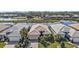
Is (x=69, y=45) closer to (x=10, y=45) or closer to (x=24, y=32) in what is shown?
(x=24, y=32)

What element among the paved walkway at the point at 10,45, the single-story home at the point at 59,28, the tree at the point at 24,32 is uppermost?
the single-story home at the point at 59,28

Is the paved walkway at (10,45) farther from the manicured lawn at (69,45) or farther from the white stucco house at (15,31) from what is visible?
the manicured lawn at (69,45)

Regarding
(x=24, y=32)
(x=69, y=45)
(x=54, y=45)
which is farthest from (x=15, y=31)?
(x=69, y=45)

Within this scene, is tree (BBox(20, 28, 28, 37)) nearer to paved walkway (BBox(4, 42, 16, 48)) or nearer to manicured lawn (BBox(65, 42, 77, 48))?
paved walkway (BBox(4, 42, 16, 48))

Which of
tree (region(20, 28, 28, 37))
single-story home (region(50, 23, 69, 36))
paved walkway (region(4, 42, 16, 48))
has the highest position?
single-story home (region(50, 23, 69, 36))

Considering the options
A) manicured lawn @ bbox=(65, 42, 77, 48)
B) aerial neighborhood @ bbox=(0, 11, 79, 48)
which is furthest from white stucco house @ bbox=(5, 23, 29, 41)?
manicured lawn @ bbox=(65, 42, 77, 48)

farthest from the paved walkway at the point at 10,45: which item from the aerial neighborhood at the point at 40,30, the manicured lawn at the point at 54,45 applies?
the manicured lawn at the point at 54,45

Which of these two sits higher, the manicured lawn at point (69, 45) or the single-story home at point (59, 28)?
the single-story home at point (59, 28)
